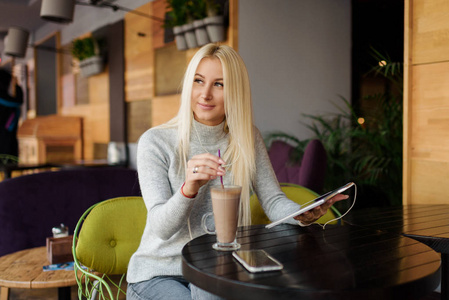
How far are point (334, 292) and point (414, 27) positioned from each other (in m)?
2.10

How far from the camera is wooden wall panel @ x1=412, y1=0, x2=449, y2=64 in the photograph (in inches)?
93.9

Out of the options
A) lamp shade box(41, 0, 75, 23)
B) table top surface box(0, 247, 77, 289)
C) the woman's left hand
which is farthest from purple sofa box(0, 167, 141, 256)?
lamp shade box(41, 0, 75, 23)

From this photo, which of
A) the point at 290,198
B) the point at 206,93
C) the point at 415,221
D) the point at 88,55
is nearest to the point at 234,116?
the point at 206,93

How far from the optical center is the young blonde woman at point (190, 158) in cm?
137

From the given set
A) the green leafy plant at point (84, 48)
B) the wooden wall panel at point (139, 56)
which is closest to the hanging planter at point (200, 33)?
the wooden wall panel at point (139, 56)

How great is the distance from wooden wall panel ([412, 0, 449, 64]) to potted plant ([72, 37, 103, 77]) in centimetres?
425

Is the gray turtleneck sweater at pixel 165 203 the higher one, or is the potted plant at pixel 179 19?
the potted plant at pixel 179 19

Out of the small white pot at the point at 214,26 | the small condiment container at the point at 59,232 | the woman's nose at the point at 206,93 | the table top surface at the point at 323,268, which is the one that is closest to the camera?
the table top surface at the point at 323,268

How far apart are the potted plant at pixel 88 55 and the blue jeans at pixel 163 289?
478cm

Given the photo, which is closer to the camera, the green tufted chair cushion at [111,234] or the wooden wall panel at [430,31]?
the green tufted chair cushion at [111,234]

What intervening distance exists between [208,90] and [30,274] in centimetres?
99

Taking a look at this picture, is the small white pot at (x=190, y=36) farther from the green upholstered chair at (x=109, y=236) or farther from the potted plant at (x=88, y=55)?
the potted plant at (x=88, y=55)

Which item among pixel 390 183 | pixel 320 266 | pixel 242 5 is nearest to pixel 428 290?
pixel 320 266

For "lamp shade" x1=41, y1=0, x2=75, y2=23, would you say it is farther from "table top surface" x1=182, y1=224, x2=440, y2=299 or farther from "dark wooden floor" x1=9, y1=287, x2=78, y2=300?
"table top surface" x1=182, y1=224, x2=440, y2=299
